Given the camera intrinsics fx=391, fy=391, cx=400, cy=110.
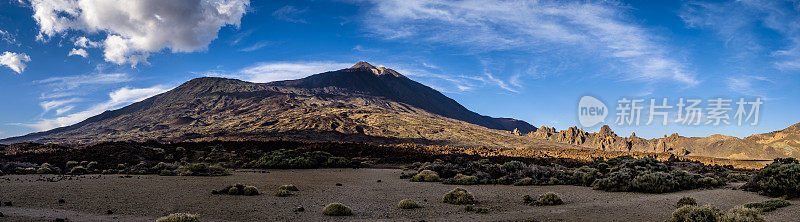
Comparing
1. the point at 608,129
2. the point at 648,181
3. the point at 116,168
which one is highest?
the point at 608,129

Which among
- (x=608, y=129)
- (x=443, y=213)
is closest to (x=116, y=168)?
(x=443, y=213)

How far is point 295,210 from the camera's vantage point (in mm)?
13117

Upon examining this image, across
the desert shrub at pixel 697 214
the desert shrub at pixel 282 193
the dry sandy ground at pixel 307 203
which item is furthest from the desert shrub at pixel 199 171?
the desert shrub at pixel 697 214

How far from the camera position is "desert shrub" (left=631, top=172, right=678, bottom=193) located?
58.7 feet

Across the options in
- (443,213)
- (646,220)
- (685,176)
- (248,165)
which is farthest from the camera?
(248,165)

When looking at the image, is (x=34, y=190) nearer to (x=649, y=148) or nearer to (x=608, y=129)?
(x=649, y=148)

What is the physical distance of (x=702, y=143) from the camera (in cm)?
11538

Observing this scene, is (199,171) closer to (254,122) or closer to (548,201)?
(548,201)

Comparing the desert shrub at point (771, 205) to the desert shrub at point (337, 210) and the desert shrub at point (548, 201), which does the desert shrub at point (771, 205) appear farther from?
the desert shrub at point (337, 210)

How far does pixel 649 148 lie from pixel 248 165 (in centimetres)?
13883

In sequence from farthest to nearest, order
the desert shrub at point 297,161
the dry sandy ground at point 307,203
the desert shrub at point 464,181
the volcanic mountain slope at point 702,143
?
1. the volcanic mountain slope at point 702,143
2. the desert shrub at point 297,161
3. the desert shrub at point 464,181
4. the dry sandy ground at point 307,203

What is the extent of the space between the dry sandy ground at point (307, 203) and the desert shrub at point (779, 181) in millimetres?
560

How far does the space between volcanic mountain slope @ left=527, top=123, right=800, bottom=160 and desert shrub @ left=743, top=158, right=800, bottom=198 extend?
92.6 m

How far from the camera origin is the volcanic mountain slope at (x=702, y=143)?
299 ft
